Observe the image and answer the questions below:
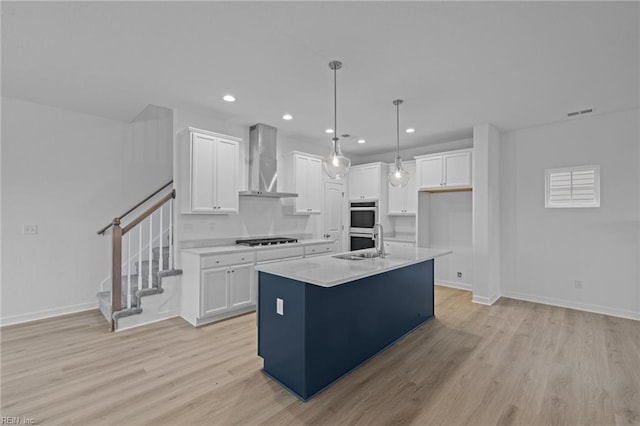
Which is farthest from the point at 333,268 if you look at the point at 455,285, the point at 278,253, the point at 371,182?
the point at 455,285

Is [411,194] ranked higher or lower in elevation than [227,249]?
higher

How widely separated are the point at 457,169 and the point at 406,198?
43.8 inches

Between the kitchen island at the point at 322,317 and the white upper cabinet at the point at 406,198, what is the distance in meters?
2.77

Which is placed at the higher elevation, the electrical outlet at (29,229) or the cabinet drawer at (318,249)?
the electrical outlet at (29,229)

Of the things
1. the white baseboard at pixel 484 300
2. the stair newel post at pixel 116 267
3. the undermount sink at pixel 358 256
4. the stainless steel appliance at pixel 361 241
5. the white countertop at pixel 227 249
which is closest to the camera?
the undermount sink at pixel 358 256

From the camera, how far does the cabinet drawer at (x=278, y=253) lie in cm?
422

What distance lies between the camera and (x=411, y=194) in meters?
5.82

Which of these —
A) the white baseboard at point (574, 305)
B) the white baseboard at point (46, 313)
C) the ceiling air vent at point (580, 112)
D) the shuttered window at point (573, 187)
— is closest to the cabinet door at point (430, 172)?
the shuttered window at point (573, 187)

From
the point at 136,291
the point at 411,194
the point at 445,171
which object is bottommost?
the point at 136,291

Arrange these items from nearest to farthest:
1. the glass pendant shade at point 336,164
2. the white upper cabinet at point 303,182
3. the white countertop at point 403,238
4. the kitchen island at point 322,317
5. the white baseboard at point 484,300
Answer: the kitchen island at point 322,317
the glass pendant shade at point 336,164
the white baseboard at point 484,300
the white upper cabinet at point 303,182
the white countertop at point 403,238

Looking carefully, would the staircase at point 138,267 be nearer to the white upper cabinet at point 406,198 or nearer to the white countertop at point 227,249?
the white countertop at point 227,249

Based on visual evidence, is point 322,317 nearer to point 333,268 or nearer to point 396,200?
point 333,268

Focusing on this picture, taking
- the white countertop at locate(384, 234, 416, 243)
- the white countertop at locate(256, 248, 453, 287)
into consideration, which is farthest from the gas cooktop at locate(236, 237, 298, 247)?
the white countertop at locate(384, 234, 416, 243)

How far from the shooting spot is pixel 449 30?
2.28 metres
